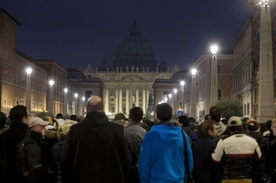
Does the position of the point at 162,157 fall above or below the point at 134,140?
below

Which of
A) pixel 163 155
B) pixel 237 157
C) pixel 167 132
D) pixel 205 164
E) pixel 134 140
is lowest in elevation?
pixel 205 164

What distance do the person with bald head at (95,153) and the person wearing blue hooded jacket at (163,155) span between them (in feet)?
0.87

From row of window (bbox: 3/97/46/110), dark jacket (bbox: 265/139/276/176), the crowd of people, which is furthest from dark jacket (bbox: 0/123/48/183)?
row of window (bbox: 3/97/46/110)

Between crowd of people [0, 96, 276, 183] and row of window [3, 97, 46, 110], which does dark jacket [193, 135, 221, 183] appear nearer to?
crowd of people [0, 96, 276, 183]

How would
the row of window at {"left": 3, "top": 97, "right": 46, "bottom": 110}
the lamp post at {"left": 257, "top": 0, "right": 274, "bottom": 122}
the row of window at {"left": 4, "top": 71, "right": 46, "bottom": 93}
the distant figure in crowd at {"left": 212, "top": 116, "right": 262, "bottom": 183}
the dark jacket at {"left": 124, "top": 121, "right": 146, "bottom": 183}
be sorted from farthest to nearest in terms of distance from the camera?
1. the row of window at {"left": 4, "top": 71, "right": 46, "bottom": 93}
2. the row of window at {"left": 3, "top": 97, "right": 46, "bottom": 110}
3. the lamp post at {"left": 257, "top": 0, "right": 274, "bottom": 122}
4. the dark jacket at {"left": 124, "top": 121, "right": 146, "bottom": 183}
5. the distant figure in crowd at {"left": 212, "top": 116, "right": 262, "bottom": 183}

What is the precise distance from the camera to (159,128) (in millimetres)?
7047

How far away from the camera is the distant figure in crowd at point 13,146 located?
742cm

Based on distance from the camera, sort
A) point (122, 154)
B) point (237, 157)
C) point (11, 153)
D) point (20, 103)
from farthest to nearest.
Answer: point (20, 103), point (237, 157), point (11, 153), point (122, 154)

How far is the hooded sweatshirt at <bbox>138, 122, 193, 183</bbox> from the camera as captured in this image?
22.6 ft

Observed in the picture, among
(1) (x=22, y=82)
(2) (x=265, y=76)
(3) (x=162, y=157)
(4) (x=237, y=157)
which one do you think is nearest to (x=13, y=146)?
(3) (x=162, y=157)

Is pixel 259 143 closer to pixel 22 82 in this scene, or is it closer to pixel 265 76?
pixel 265 76

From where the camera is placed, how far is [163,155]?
6.94 m

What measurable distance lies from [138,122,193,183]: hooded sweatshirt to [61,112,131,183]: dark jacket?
26 cm

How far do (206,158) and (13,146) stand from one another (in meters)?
3.00
